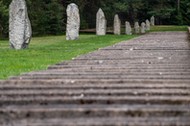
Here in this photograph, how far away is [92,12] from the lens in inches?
1890

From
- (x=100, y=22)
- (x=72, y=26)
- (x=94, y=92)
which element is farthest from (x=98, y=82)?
(x=100, y=22)

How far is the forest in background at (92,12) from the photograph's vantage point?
4022cm

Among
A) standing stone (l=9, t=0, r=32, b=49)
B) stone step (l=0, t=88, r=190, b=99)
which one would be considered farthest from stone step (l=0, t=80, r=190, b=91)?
standing stone (l=9, t=0, r=32, b=49)

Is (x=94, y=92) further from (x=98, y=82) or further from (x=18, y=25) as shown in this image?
(x=18, y=25)

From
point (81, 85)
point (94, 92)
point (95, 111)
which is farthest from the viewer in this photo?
point (81, 85)

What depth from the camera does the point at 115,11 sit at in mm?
46094

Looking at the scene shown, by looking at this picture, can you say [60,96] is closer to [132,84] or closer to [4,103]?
[4,103]

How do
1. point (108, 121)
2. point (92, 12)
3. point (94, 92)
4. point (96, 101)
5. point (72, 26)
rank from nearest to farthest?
1. point (108, 121)
2. point (96, 101)
3. point (94, 92)
4. point (72, 26)
5. point (92, 12)

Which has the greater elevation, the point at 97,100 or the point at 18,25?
the point at 97,100

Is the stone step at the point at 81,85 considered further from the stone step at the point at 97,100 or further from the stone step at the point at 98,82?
the stone step at the point at 97,100

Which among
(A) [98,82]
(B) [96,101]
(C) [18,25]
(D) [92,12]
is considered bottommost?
(D) [92,12]

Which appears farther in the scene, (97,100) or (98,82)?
(98,82)

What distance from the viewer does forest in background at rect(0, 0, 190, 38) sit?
4022 centimetres

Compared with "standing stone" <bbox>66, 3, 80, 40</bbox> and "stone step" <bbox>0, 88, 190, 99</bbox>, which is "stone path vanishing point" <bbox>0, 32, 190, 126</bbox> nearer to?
"stone step" <bbox>0, 88, 190, 99</bbox>
